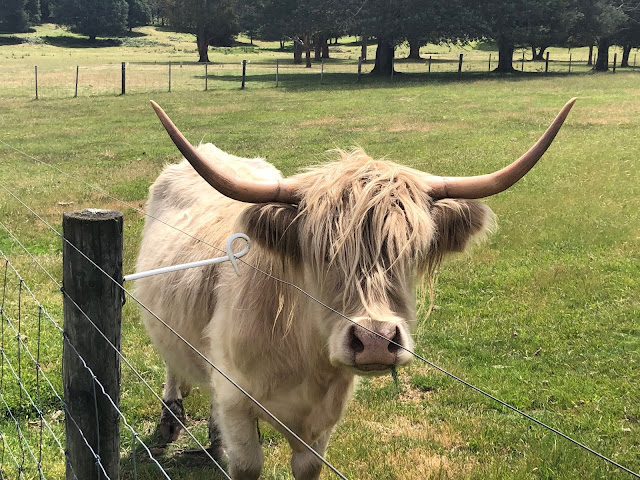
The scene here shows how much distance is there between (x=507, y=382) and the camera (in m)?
5.34

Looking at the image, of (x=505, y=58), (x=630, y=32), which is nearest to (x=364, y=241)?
(x=505, y=58)

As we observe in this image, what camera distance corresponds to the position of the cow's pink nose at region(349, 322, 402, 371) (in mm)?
2455

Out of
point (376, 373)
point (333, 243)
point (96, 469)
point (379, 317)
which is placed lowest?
point (96, 469)

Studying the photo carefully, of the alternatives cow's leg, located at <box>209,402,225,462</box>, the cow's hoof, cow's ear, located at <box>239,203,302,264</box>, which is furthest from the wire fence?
cow's ear, located at <box>239,203,302,264</box>

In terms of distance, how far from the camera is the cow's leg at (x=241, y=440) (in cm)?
360

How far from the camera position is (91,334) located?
2.46 m

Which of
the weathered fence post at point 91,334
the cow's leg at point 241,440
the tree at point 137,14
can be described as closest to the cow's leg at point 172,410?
the cow's leg at point 241,440

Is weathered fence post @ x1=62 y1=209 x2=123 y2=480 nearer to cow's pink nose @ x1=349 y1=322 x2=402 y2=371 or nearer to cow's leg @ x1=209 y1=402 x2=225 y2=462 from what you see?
cow's pink nose @ x1=349 y1=322 x2=402 y2=371

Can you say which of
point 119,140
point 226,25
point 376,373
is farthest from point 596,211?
point 226,25

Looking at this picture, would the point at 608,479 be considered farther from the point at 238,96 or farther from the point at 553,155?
the point at 238,96

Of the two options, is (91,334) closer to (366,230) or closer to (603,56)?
(366,230)

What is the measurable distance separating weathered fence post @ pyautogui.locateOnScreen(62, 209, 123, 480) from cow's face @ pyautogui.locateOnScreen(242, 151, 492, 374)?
0.79 meters

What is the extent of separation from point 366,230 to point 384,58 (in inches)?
1563

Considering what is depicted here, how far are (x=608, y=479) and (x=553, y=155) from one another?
11.3 meters
